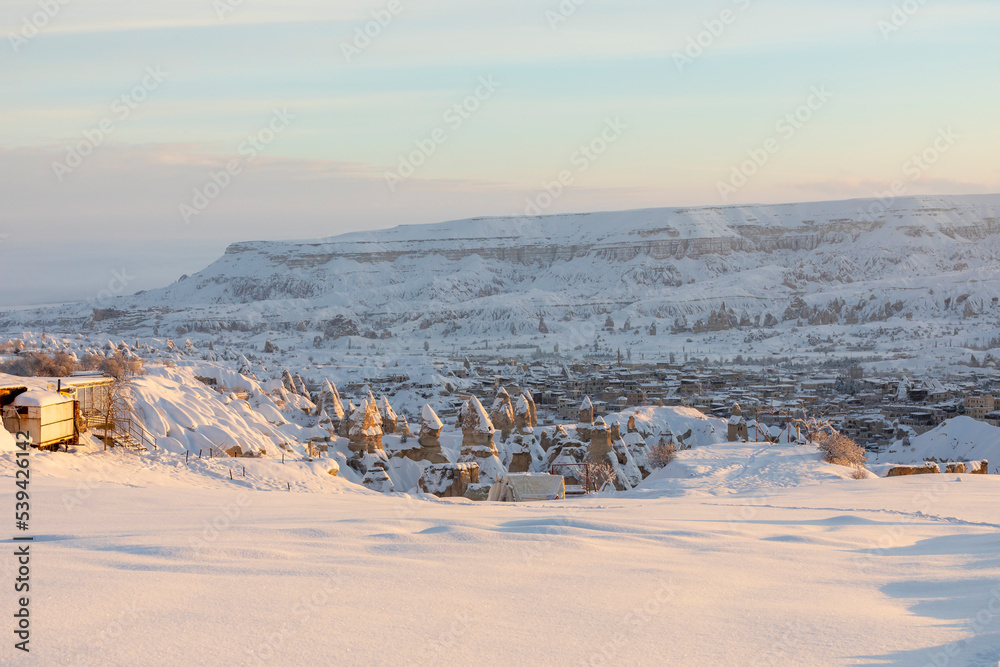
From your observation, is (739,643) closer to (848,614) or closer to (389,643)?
(848,614)

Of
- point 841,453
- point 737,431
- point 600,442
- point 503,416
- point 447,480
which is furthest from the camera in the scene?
point 737,431

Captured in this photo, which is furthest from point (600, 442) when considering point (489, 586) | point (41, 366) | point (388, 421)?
point (489, 586)

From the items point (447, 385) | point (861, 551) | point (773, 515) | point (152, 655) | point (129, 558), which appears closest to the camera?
point (152, 655)

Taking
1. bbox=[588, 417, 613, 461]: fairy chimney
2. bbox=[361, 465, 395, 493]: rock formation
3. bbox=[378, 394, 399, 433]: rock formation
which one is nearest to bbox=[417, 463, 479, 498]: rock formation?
bbox=[361, 465, 395, 493]: rock formation

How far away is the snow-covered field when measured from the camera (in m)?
5.99

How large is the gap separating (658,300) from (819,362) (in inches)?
2244

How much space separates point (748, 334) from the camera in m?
151

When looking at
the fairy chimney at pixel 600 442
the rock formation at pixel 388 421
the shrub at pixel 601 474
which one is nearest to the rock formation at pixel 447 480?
the shrub at pixel 601 474

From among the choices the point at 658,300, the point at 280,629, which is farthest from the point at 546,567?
the point at 658,300

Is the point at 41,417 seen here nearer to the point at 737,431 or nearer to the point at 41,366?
the point at 41,366

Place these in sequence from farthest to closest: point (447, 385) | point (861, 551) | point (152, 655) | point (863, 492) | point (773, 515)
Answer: point (447, 385)
point (863, 492)
point (773, 515)
point (861, 551)
point (152, 655)

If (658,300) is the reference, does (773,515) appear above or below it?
below

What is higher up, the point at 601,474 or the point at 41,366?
the point at 41,366

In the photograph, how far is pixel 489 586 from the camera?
25.3 feet
